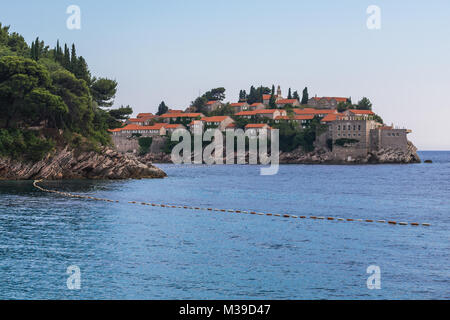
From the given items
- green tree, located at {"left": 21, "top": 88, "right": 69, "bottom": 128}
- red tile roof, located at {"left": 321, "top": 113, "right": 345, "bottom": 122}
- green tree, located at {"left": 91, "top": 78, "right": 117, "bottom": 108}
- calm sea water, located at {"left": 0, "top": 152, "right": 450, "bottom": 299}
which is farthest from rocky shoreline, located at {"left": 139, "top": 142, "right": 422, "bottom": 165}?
calm sea water, located at {"left": 0, "top": 152, "right": 450, "bottom": 299}

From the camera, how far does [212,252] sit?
30984 mm

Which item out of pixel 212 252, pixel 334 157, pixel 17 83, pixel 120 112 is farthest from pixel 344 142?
pixel 212 252

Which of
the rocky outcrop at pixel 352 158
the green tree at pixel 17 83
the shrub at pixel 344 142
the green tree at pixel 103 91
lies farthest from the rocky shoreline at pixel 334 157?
the green tree at pixel 17 83

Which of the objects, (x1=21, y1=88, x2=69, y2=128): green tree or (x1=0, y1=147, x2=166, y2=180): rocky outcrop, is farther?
(x1=21, y1=88, x2=69, y2=128): green tree

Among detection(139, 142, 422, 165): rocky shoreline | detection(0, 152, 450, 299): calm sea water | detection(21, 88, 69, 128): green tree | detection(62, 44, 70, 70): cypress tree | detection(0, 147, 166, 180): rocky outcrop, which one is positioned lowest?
detection(0, 152, 450, 299): calm sea water

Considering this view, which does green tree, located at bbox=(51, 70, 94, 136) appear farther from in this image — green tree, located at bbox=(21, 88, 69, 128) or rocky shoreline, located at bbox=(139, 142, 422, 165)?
rocky shoreline, located at bbox=(139, 142, 422, 165)

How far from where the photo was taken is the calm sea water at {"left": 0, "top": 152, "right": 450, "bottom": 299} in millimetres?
23375

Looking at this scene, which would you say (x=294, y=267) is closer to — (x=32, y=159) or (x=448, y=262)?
(x=448, y=262)

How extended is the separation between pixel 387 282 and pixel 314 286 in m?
3.25

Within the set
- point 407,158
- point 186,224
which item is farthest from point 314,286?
point 407,158

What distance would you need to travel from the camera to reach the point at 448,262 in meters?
28.5

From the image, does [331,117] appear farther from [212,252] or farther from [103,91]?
[212,252]

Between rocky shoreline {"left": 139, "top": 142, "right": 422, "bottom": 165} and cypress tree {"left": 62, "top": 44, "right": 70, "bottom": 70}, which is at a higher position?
cypress tree {"left": 62, "top": 44, "right": 70, "bottom": 70}

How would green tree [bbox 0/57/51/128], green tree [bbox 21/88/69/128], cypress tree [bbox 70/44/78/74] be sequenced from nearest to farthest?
green tree [bbox 0/57/51/128] → green tree [bbox 21/88/69/128] → cypress tree [bbox 70/44/78/74]
